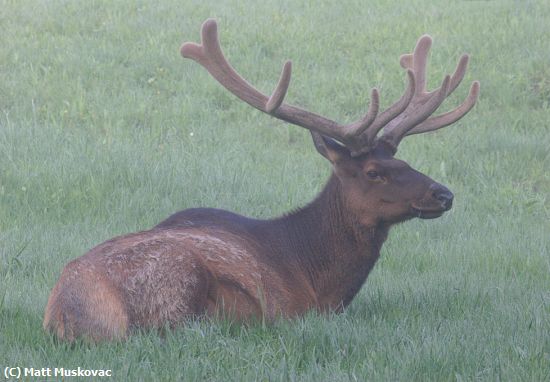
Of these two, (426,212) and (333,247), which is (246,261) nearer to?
(333,247)

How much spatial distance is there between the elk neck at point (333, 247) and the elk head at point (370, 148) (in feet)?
0.28

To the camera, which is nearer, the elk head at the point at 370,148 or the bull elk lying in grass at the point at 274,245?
the bull elk lying in grass at the point at 274,245

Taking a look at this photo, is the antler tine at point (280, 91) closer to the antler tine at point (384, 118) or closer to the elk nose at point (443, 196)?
the antler tine at point (384, 118)

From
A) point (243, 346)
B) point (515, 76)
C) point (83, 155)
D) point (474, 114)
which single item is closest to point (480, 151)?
point (474, 114)

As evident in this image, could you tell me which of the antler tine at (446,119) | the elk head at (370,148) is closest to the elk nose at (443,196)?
the elk head at (370,148)

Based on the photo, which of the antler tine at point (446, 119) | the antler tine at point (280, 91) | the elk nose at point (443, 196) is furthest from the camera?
the antler tine at point (446, 119)

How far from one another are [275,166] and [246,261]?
406 cm

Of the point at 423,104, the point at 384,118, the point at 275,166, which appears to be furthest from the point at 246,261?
the point at 275,166

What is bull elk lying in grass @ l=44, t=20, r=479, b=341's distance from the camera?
16.3 ft

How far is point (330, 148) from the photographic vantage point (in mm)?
6047

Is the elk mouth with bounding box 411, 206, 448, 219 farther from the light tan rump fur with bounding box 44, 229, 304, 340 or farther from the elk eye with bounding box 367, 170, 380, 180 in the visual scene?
the light tan rump fur with bounding box 44, 229, 304, 340

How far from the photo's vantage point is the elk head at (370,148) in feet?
19.0

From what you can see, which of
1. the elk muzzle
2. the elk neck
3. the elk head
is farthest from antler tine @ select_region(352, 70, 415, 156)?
the elk muzzle

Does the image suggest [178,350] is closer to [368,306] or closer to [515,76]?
[368,306]
